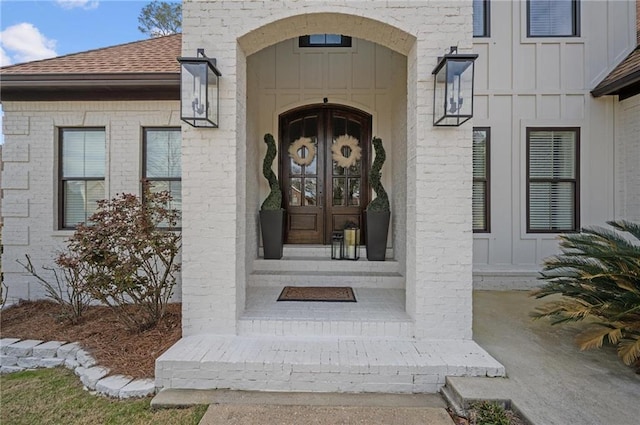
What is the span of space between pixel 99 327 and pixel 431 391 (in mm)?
3914

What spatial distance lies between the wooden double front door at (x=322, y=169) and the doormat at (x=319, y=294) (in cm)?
146

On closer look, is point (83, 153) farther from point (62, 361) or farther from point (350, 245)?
point (350, 245)

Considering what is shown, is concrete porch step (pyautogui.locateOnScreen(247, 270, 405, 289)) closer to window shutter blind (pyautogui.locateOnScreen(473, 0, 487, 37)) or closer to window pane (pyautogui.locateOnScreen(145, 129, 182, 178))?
window pane (pyautogui.locateOnScreen(145, 129, 182, 178))

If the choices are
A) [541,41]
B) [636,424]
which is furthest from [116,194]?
[541,41]

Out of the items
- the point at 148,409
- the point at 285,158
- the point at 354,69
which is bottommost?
the point at 148,409

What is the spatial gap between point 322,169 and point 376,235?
161cm

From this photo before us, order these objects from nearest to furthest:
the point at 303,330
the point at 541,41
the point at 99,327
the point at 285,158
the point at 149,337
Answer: the point at 303,330 → the point at 149,337 → the point at 99,327 → the point at 541,41 → the point at 285,158

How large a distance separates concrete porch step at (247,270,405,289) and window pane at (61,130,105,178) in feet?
9.98

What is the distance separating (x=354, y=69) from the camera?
5980 mm

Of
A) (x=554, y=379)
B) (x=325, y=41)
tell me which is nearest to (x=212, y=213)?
(x=554, y=379)

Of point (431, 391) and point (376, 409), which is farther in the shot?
point (431, 391)

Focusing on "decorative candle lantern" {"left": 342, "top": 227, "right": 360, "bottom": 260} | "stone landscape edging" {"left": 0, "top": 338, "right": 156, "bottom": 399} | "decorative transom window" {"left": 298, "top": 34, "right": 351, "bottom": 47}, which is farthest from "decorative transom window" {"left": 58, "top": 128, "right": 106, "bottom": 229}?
"decorative candle lantern" {"left": 342, "top": 227, "right": 360, "bottom": 260}

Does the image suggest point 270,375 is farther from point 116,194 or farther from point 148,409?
point 116,194

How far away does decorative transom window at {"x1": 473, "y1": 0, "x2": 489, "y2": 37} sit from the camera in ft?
18.9
